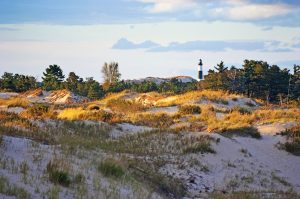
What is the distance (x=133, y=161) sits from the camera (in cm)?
1606

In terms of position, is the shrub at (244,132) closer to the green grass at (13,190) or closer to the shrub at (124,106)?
the shrub at (124,106)

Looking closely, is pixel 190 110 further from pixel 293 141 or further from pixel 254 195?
pixel 254 195

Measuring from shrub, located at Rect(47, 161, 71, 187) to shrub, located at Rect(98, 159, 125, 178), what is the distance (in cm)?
192

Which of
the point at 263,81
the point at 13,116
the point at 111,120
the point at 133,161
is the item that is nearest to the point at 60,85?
the point at 263,81

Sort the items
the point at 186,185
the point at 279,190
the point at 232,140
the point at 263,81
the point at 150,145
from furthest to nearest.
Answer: the point at 263,81 < the point at 232,140 < the point at 150,145 < the point at 279,190 < the point at 186,185

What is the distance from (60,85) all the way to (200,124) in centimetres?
4309

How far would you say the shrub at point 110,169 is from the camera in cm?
1290

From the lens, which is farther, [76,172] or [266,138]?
[266,138]

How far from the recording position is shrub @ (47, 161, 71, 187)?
1062 centimetres

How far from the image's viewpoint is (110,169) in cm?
1306

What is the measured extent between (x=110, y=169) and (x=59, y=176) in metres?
2.54

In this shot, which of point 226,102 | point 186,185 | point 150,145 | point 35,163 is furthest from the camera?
point 226,102

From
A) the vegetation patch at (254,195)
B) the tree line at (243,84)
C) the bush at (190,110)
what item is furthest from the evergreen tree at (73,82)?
the vegetation patch at (254,195)

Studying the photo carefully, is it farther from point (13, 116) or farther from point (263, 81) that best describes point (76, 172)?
point (263, 81)
